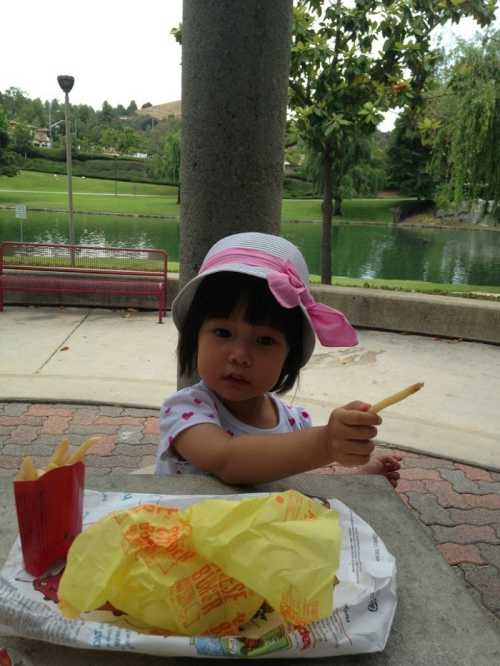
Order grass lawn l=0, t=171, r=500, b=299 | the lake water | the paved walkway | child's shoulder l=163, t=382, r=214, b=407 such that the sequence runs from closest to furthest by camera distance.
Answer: child's shoulder l=163, t=382, r=214, b=407 → the paved walkway → the lake water → grass lawn l=0, t=171, r=500, b=299

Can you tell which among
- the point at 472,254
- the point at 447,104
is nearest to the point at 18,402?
the point at 447,104

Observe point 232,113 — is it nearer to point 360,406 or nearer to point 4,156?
point 360,406

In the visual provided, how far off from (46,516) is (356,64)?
7673 mm

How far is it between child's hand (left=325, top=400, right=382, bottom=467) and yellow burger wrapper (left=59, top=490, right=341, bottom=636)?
11.6 inches

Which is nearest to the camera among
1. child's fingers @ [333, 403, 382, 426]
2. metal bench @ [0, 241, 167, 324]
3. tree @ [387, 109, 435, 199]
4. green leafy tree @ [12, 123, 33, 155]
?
child's fingers @ [333, 403, 382, 426]

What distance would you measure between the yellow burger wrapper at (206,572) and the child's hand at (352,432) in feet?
0.97

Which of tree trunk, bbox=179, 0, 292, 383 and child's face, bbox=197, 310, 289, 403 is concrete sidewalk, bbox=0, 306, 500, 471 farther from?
child's face, bbox=197, 310, 289, 403

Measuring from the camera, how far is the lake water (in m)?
24.0

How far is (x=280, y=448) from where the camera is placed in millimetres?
1265

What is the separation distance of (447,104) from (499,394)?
9792 millimetres

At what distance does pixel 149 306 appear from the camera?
6727 mm

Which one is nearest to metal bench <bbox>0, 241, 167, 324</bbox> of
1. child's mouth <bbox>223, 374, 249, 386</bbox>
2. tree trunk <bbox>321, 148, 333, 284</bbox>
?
tree trunk <bbox>321, 148, 333, 284</bbox>

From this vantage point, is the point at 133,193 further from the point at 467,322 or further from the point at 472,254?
the point at 467,322

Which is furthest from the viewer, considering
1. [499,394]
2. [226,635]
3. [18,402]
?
[499,394]
